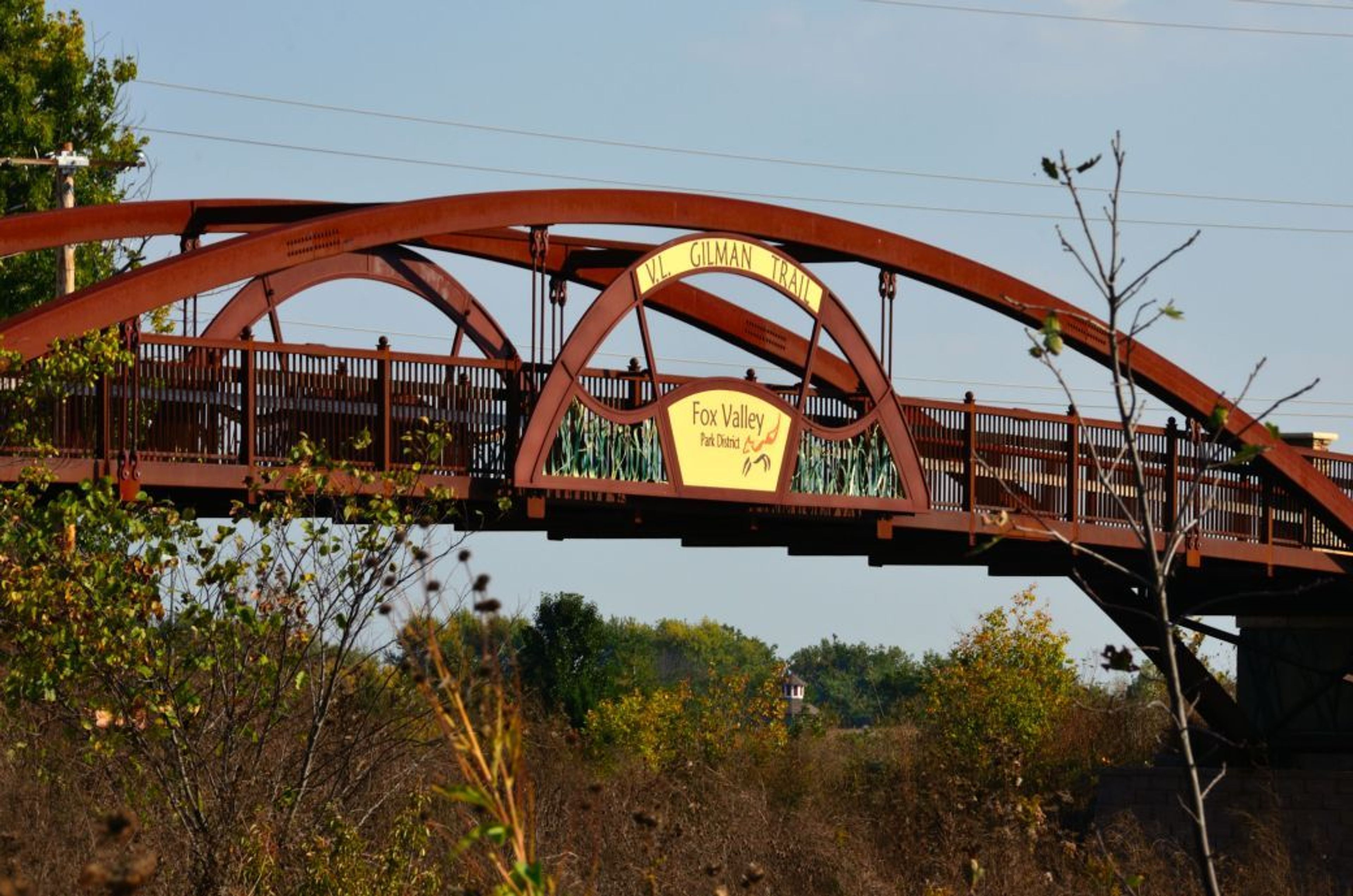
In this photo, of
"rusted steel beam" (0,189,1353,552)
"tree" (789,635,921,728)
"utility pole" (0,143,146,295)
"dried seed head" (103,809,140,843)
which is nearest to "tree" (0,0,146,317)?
"utility pole" (0,143,146,295)

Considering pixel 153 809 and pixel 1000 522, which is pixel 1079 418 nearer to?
pixel 1000 522

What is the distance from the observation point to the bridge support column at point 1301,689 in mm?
29594

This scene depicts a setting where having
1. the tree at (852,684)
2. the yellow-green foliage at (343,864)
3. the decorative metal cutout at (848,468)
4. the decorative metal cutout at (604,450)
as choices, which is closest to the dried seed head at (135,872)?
the yellow-green foliage at (343,864)

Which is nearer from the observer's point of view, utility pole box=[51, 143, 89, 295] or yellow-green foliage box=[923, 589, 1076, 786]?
utility pole box=[51, 143, 89, 295]

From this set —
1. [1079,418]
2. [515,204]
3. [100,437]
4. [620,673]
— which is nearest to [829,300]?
[515,204]

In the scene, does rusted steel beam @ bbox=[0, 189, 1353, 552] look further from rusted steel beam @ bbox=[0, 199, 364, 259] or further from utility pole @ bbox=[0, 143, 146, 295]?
utility pole @ bbox=[0, 143, 146, 295]

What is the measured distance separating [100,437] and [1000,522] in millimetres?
12849

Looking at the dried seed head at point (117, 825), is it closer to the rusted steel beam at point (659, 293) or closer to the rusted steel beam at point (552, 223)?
the rusted steel beam at point (552, 223)

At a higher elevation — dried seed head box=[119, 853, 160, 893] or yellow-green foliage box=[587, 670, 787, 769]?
dried seed head box=[119, 853, 160, 893]

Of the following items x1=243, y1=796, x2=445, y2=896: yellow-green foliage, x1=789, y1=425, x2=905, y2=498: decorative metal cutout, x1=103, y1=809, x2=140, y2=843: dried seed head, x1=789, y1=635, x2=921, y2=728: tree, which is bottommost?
x1=789, y1=635, x2=921, y2=728: tree

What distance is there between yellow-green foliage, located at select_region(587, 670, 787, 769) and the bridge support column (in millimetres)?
17709

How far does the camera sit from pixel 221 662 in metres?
13.9

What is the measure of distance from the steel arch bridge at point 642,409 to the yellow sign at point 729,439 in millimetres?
27

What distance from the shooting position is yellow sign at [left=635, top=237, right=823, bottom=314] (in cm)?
2111
